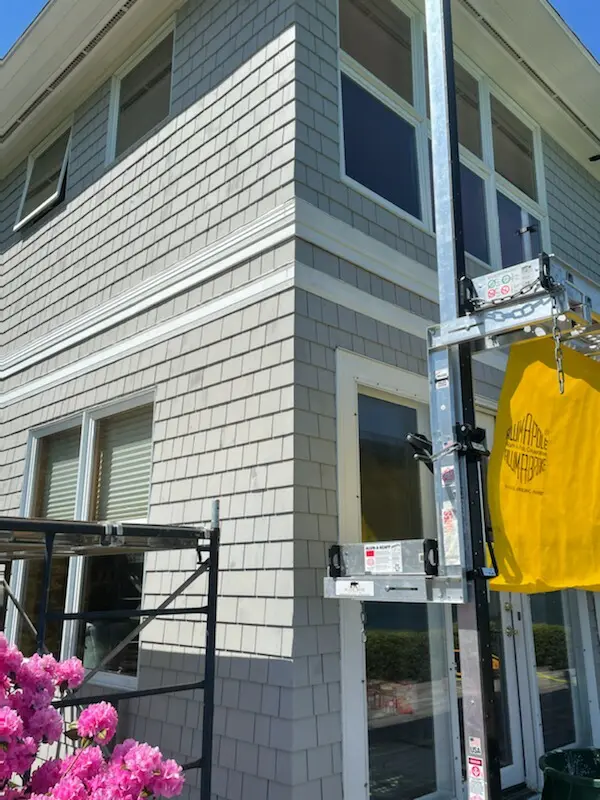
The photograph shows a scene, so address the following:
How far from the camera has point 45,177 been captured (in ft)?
25.7

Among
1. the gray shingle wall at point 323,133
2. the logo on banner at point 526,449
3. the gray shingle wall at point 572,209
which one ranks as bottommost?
the logo on banner at point 526,449

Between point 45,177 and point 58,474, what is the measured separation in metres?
3.47

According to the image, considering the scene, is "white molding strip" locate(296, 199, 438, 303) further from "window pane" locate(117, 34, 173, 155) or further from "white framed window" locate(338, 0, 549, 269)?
"window pane" locate(117, 34, 173, 155)

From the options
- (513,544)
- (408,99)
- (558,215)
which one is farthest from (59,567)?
(558,215)

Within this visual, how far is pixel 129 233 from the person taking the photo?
6.21m

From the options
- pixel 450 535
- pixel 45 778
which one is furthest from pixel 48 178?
pixel 45 778

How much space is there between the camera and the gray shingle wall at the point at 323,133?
482 cm

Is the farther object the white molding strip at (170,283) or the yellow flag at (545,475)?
the white molding strip at (170,283)

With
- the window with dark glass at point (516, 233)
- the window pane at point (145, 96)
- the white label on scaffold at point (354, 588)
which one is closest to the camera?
the white label on scaffold at point (354, 588)

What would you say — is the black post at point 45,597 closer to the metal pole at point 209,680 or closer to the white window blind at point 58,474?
the metal pole at point 209,680

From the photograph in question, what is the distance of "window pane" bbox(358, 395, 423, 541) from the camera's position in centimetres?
470

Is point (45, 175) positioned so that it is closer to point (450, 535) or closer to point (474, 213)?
point (474, 213)

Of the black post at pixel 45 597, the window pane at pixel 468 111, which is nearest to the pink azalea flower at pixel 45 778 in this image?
the black post at pixel 45 597

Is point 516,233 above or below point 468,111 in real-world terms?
below
